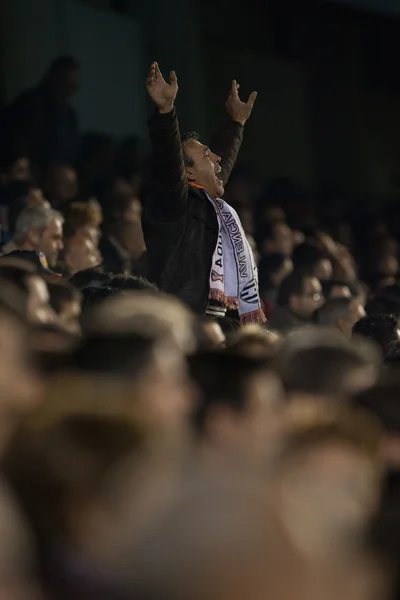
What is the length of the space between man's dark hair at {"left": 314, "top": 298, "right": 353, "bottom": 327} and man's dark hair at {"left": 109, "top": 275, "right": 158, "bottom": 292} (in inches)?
83.3

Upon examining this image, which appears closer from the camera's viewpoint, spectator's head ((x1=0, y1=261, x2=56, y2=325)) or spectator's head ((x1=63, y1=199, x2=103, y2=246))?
spectator's head ((x1=0, y1=261, x2=56, y2=325))

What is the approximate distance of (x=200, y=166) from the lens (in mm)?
6797

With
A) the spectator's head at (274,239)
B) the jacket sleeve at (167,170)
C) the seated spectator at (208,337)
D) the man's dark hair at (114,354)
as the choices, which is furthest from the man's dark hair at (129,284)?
the spectator's head at (274,239)

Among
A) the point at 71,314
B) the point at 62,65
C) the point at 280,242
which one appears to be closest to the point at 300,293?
the point at 280,242

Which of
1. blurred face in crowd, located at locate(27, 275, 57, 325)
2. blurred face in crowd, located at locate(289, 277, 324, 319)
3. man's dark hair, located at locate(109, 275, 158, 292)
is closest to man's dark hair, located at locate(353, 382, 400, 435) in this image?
blurred face in crowd, located at locate(27, 275, 57, 325)

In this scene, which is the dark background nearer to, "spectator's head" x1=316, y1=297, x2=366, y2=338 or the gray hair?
the gray hair

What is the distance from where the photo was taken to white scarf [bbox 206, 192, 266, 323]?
6.62 meters

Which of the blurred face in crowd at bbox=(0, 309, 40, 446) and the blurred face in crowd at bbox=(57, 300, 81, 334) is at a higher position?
the blurred face in crowd at bbox=(0, 309, 40, 446)

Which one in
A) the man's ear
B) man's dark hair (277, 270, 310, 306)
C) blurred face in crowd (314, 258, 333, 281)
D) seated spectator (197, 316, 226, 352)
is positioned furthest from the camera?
blurred face in crowd (314, 258, 333, 281)

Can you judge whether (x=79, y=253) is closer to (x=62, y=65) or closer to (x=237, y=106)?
(x=237, y=106)

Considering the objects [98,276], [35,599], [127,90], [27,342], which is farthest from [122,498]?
[127,90]

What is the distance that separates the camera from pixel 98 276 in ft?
21.2

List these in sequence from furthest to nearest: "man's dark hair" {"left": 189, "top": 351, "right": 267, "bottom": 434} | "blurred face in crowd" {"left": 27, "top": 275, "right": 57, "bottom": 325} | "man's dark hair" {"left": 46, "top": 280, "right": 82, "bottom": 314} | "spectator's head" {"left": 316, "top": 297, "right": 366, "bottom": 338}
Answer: "spectator's head" {"left": 316, "top": 297, "right": 366, "bottom": 338} → "man's dark hair" {"left": 46, "top": 280, "right": 82, "bottom": 314} → "blurred face in crowd" {"left": 27, "top": 275, "right": 57, "bottom": 325} → "man's dark hair" {"left": 189, "top": 351, "right": 267, "bottom": 434}

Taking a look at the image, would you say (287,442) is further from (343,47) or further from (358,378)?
(343,47)
